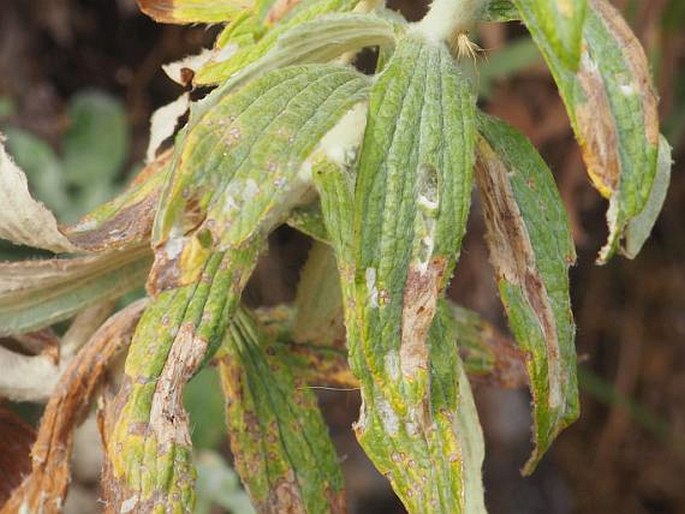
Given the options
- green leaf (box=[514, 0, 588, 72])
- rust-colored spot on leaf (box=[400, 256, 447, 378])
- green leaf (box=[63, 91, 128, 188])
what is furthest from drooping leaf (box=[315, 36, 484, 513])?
green leaf (box=[63, 91, 128, 188])

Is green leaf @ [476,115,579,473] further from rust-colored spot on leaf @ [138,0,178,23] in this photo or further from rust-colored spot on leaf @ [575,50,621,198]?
rust-colored spot on leaf @ [138,0,178,23]

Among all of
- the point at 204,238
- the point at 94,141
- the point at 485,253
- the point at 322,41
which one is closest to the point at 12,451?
the point at 204,238

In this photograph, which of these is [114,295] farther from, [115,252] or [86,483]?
[86,483]

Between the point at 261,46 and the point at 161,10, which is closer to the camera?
the point at 261,46

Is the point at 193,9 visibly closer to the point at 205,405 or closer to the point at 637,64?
the point at 637,64

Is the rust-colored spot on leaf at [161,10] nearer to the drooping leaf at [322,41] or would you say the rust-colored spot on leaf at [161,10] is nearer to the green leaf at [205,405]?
the drooping leaf at [322,41]

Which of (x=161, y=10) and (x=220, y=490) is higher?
(x=161, y=10)

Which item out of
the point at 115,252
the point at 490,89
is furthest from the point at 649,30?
the point at 115,252
